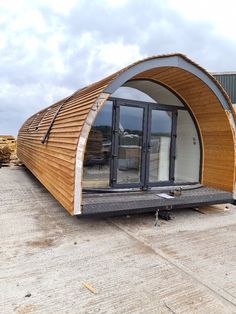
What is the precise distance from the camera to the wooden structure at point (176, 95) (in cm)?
379

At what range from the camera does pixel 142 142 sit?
552 cm

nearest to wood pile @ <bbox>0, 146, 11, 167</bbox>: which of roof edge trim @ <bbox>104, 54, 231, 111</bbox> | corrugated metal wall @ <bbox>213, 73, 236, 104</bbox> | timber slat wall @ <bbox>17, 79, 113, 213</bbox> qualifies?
timber slat wall @ <bbox>17, 79, 113, 213</bbox>

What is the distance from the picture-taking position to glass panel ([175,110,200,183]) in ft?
20.9

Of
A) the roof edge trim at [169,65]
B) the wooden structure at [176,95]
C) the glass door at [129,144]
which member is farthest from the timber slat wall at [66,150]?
the glass door at [129,144]

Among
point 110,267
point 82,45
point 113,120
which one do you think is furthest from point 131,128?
point 82,45

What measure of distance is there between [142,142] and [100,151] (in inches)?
38.0

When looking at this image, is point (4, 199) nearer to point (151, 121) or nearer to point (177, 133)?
point (151, 121)

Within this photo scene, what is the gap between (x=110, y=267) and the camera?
284 cm

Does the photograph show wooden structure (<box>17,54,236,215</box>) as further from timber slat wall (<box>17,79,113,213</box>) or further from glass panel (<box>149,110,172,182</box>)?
glass panel (<box>149,110,172,182</box>)

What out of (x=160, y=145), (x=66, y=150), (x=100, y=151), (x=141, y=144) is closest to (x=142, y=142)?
(x=141, y=144)

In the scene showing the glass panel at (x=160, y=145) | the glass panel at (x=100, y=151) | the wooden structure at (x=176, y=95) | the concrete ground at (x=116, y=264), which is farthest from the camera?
the glass panel at (x=160, y=145)

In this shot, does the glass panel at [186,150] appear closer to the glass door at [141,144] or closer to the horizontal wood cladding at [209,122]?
the horizontal wood cladding at [209,122]

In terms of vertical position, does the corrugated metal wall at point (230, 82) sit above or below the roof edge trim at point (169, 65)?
above

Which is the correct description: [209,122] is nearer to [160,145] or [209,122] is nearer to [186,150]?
[186,150]
